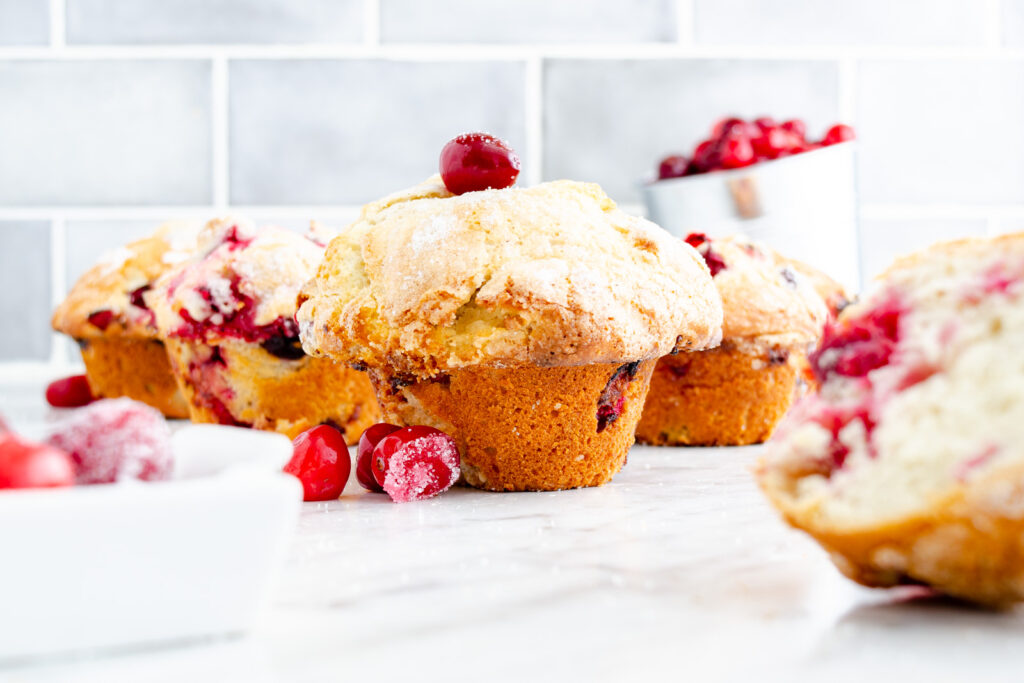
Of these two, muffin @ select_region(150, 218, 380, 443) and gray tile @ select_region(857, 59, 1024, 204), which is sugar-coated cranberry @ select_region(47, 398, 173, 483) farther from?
gray tile @ select_region(857, 59, 1024, 204)

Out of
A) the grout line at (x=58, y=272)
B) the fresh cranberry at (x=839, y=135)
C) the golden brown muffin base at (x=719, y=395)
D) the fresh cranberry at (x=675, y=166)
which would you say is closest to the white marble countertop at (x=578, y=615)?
the golden brown muffin base at (x=719, y=395)

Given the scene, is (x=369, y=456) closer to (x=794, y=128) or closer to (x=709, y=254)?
(x=709, y=254)

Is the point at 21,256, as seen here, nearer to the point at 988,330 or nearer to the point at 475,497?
the point at 475,497

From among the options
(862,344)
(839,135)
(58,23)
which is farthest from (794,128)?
(58,23)

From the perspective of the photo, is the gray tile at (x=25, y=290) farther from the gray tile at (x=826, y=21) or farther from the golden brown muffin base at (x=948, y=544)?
the golden brown muffin base at (x=948, y=544)

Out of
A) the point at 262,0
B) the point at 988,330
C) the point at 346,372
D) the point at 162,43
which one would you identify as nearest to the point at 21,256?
the point at 162,43

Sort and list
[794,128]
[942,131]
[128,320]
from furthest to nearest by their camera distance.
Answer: [942,131]
[794,128]
[128,320]
